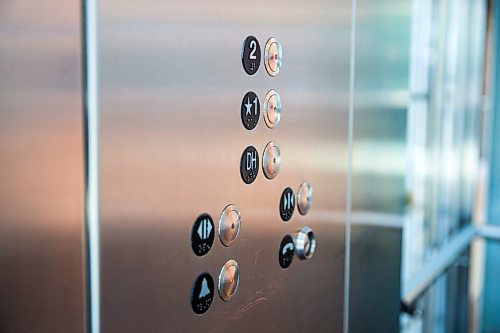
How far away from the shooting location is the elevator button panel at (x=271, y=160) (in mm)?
647

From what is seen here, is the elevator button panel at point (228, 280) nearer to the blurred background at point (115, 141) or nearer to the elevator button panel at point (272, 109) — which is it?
the blurred background at point (115, 141)

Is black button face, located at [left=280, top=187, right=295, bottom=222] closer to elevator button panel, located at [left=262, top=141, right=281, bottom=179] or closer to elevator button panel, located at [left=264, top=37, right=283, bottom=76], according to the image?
elevator button panel, located at [left=262, top=141, right=281, bottom=179]

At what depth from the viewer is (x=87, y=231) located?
0.44 metres

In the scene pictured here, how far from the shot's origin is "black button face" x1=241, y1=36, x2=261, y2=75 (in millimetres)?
594

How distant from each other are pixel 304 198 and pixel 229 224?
0.59 feet

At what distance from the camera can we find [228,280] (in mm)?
592

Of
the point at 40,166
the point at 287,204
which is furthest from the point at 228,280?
the point at 40,166

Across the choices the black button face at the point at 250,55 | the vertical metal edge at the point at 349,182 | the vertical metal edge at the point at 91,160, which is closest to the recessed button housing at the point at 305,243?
the vertical metal edge at the point at 349,182

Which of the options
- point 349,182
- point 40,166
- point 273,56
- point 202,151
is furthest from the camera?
point 349,182

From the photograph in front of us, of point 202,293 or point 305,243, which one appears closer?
point 202,293

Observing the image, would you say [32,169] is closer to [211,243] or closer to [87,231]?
[87,231]

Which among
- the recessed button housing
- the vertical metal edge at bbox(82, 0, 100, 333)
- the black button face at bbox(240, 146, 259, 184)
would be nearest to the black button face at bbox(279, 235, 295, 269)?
the recessed button housing

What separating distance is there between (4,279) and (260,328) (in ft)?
1.10

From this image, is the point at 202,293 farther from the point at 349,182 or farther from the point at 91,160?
the point at 349,182
